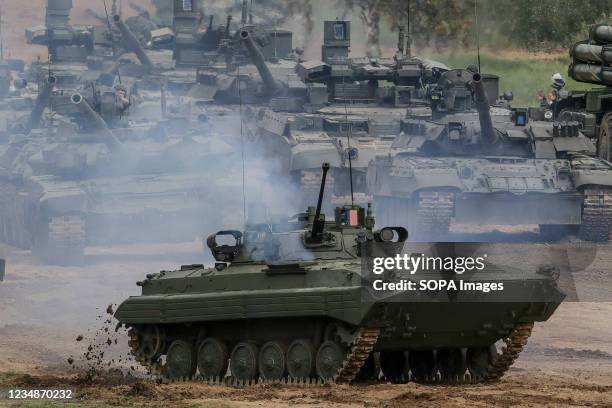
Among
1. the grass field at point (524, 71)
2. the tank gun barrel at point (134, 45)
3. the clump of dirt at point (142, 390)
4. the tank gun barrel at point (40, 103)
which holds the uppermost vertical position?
the tank gun barrel at point (134, 45)

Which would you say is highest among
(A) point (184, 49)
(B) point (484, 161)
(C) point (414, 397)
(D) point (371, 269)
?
(A) point (184, 49)

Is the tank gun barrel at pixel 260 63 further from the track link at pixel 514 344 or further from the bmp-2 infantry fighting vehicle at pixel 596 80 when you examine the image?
the track link at pixel 514 344

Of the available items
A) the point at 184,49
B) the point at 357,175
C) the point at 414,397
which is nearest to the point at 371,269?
the point at 414,397

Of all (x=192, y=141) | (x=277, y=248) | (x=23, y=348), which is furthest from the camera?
(x=192, y=141)

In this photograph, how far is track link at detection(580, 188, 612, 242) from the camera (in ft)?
103

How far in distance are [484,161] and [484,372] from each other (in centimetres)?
1398

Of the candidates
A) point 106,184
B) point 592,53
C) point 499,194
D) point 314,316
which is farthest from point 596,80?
point 314,316

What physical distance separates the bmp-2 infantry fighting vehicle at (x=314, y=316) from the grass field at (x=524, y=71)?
2938cm

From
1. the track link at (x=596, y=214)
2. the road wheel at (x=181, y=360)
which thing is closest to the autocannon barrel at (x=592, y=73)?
the track link at (x=596, y=214)

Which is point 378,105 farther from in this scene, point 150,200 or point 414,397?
point 414,397

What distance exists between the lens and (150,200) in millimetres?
31125

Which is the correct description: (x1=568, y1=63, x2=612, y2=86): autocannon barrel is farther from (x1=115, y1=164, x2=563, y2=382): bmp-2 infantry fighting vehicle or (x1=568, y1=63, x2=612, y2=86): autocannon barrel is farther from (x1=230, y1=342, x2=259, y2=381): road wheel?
(x1=230, y1=342, x2=259, y2=381): road wheel

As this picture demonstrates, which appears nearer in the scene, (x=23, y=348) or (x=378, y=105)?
(x=23, y=348)

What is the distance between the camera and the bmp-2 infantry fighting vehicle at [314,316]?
55.9ft
